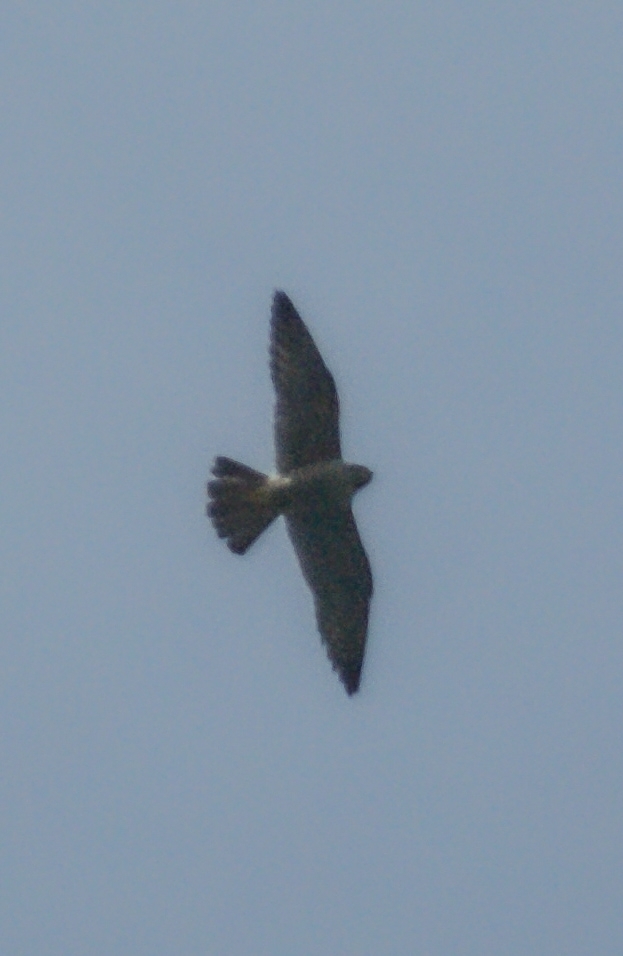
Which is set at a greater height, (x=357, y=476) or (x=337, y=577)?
(x=357, y=476)

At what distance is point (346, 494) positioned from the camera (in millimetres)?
24125

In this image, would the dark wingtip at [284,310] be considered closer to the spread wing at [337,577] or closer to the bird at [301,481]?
the bird at [301,481]

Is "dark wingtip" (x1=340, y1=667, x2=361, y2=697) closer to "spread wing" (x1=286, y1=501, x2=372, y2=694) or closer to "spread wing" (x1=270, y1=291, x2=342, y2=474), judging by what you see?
"spread wing" (x1=286, y1=501, x2=372, y2=694)

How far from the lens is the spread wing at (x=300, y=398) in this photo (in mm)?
23688

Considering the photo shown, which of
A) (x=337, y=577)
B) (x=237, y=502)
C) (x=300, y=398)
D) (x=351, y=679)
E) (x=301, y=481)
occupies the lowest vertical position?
(x=351, y=679)

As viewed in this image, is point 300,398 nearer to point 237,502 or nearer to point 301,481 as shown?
point 301,481

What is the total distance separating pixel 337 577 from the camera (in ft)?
80.0

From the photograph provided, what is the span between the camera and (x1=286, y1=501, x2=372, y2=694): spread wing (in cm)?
2425

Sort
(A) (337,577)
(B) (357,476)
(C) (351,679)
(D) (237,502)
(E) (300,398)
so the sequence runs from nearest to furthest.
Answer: (E) (300,398)
(D) (237,502)
(B) (357,476)
(A) (337,577)
(C) (351,679)

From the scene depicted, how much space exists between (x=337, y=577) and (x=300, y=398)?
1.70 m

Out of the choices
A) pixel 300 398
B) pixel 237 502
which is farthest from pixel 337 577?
pixel 300 398

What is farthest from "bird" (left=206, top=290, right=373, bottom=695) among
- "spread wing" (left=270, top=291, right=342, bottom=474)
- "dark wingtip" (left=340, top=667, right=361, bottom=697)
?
"dark wingtip" (left=340, top=667, right=361, bottom=697)

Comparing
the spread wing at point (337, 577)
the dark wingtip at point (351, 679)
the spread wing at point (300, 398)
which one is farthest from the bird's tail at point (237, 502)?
the dark wingtip at point (351, 679)

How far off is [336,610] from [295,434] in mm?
1725
